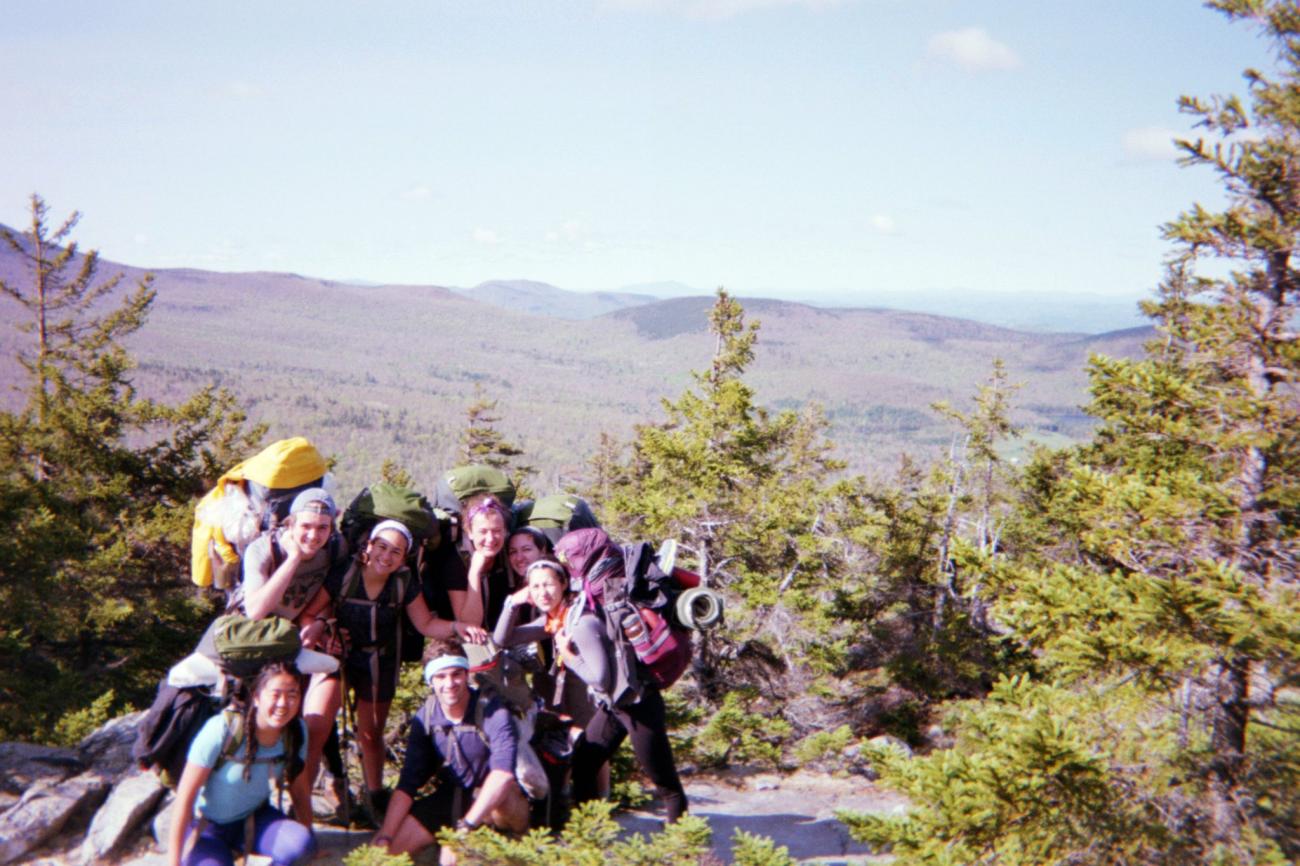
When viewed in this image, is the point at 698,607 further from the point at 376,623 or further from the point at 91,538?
the point at 91,538

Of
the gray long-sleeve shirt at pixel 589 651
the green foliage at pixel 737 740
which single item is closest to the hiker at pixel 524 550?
the gray long-sleeve shirt at pixel 589 651

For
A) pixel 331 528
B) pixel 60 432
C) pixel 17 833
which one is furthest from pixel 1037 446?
pixel 60 432

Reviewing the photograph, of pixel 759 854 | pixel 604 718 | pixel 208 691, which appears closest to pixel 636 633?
pixel 604 718

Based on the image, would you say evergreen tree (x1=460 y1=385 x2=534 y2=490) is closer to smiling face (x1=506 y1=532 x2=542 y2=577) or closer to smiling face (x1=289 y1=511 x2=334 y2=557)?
smiling face (x1=506 y1=532 x2=542 y2=577)

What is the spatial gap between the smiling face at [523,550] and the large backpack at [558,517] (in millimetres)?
208

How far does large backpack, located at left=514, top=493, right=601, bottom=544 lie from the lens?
5547mm

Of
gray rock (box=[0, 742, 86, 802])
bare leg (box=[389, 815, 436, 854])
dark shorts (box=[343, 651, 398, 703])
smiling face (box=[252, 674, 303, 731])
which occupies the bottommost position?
gray rock (box=[0, 742, 86, 802])

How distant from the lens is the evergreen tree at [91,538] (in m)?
14.2

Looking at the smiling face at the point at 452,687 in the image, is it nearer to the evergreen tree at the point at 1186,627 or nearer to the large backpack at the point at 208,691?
the large backpack at the point at 208,691

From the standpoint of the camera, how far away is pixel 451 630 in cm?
518

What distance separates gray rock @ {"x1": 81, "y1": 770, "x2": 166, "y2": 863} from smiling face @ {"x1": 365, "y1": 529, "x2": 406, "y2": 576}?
2.38 meters

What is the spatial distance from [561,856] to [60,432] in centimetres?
1765

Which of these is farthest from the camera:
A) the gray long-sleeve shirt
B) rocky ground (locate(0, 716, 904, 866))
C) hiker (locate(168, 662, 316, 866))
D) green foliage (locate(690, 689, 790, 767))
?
green foliage (locate(690, 689, 790, 767))

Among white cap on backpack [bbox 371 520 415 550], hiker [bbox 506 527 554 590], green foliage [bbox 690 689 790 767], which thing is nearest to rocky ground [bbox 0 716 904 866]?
green foliage [bbox 690 689 790 767]
